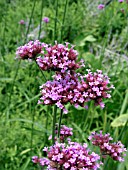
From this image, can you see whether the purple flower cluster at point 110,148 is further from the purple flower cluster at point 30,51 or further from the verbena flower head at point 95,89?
the purple flower cluster at point 30,51

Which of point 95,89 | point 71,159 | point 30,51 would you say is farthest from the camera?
point 30,51

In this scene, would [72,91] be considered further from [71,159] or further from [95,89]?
[71,159]

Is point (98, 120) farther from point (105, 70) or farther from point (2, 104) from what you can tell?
point (2, 104)

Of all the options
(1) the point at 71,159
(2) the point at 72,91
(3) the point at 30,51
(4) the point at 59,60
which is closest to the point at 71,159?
(1) the point at 71,159

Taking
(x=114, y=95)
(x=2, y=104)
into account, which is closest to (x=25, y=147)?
(x=2, y=104)

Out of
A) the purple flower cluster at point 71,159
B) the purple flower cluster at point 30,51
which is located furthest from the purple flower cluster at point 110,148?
the purple flower cluster at point 30,51

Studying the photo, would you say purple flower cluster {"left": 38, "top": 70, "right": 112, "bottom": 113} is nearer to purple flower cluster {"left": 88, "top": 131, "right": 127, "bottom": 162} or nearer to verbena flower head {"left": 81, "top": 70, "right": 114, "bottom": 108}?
verbena flower head {"left": 81, "top": 70, "right": 114, "bottom": 108}

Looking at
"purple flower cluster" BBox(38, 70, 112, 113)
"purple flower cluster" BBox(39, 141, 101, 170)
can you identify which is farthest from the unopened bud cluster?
"purple flower cluster" BBox(38, 70, 112, 113)
